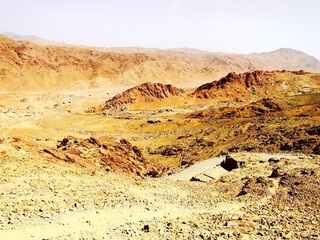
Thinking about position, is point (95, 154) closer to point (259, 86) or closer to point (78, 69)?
point (259, 86)

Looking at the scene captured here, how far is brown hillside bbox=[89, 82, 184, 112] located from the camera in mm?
79125

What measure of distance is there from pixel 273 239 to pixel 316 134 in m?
22.9

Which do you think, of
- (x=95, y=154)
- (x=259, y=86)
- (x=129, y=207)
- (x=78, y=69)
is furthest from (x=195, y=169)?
(x=78, y=69)

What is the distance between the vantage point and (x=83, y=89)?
135875 millimetres

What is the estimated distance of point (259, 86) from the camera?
91688 mm

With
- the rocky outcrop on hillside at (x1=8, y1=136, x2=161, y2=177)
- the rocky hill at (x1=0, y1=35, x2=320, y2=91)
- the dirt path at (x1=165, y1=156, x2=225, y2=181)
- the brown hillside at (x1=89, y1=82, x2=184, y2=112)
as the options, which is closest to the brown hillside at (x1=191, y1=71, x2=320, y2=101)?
the brown hillside at (x1=89, y1=82, x2=184, y2=112)

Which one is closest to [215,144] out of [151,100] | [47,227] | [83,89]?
[47,227]

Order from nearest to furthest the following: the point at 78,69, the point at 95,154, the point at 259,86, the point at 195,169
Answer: the point at 95,154, the point at 195,169, the point at 259,86, the point at 78,69

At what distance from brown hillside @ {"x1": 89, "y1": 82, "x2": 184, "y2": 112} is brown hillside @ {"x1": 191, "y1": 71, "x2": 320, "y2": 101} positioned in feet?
36.8

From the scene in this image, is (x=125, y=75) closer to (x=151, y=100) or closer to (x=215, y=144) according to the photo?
(x=151, y=100)

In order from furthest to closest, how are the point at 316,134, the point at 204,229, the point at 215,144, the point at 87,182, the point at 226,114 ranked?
the point at 226,114 < the point at 215,144 < the point at 316,134 < the point at 87,182 < the point at 204,229

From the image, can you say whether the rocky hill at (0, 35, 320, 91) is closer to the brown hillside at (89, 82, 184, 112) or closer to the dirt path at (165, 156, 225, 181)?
the brown hillside at (89, 82, 184, 112)

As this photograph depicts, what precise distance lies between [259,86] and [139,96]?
44112mm

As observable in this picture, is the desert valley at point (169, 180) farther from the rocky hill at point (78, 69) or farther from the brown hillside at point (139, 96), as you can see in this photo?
the rocky hill at point (78, 69)
